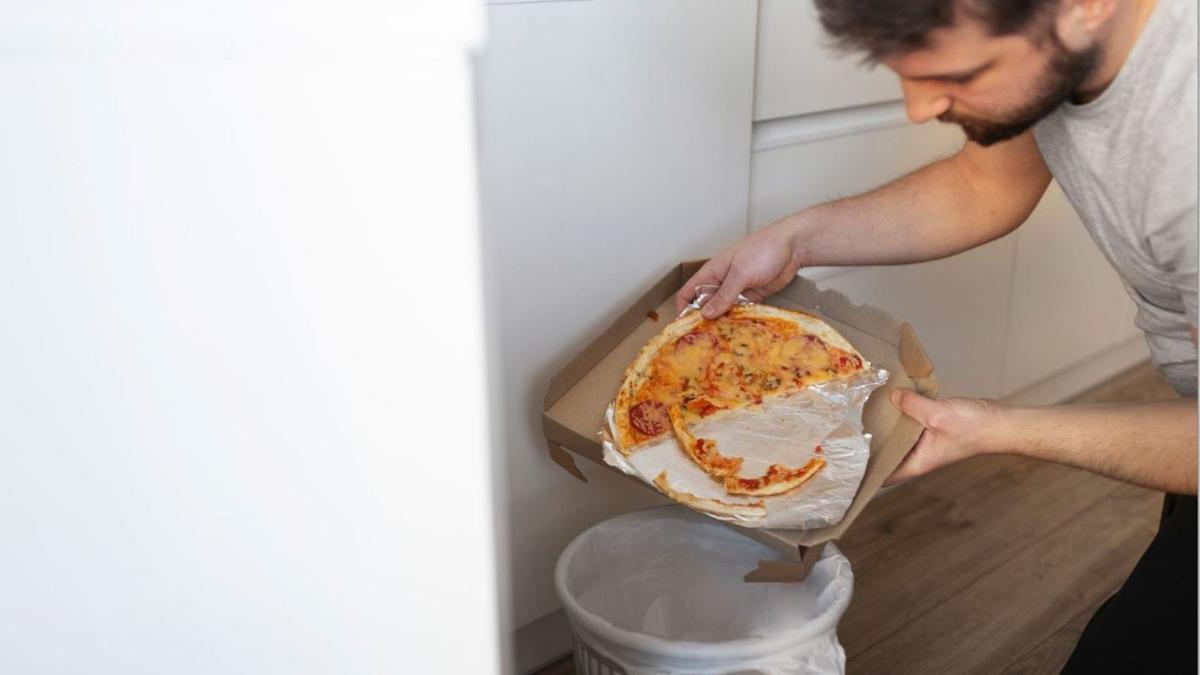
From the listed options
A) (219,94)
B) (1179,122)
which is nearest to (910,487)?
(1179,122)

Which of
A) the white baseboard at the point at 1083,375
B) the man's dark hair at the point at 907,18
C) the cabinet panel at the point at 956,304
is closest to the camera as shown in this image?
the man's dark hair at the point at 907,18

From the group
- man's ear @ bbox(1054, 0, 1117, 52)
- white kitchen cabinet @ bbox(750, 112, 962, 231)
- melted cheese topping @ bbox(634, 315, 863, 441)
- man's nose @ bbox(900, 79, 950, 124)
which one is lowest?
melted cheese topping @ bbox(634, 315, 863, 441)

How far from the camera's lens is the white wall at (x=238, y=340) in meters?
0.41

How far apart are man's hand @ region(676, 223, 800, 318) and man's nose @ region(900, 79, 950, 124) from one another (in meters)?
0.33

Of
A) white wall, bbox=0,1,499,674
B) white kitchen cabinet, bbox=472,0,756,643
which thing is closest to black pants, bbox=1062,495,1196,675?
white kitchen cabinet, bbox=472,0,756,643

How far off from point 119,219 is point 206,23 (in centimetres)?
8

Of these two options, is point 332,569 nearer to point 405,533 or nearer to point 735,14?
point 405,533

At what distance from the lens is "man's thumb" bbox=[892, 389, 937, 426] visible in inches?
39.6

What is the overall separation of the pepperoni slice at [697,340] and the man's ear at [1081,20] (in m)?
0.45

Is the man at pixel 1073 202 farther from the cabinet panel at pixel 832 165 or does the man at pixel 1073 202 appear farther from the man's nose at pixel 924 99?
the cabinet panel at pixel 832 165

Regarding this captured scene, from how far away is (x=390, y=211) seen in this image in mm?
448

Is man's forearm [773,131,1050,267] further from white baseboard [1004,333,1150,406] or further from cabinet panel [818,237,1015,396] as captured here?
white baseboard [1004,333,1150,406]

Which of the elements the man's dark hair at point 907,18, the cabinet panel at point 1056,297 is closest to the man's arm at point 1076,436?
the man's dark hair at point 907,18

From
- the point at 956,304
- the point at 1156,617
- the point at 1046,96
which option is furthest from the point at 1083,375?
the point at 1046,96
